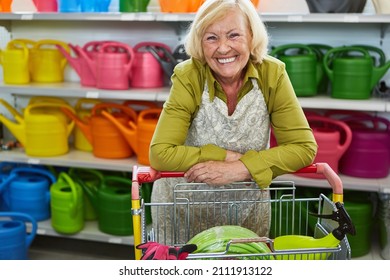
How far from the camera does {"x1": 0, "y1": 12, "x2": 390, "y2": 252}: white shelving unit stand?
2.77 metres

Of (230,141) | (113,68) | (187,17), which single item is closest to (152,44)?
(113,68)

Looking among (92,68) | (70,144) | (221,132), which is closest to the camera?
(221,132)

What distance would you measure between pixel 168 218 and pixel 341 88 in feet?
4.48

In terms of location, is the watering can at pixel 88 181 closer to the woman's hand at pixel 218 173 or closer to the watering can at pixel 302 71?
the watering can at pixel 302 71

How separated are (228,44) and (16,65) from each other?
2107mm

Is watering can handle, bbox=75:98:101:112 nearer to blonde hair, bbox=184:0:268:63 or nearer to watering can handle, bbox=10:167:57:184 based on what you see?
watering can handle, bbox=10:167:57:184

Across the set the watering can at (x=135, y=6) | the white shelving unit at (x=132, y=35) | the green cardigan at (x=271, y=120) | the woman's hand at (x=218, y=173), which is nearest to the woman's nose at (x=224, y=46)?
the green cardigan at (x=271, y=120)

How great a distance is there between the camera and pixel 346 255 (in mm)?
1269

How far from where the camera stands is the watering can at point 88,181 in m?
3.26

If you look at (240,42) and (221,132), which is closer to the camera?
(240,42)

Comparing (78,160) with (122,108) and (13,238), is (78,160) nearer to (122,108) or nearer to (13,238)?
(122,108)

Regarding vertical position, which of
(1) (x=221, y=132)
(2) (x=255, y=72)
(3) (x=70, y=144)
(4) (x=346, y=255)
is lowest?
(3) (x=70, y=144)
